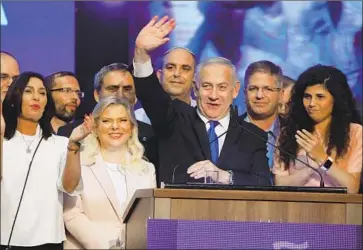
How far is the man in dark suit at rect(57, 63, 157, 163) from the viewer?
5586 mm

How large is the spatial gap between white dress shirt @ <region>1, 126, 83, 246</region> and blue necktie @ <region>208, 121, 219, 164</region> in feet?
3.14

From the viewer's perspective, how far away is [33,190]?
207 inches

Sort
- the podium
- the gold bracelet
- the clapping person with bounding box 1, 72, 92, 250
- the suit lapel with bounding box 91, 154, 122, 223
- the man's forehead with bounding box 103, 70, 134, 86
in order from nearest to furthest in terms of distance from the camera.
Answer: the podium, the gold bracelet, the clapping person with bounding box 1, 72, 92, 250, the suit lapel with bounding box 91, 154, 122, 223, the man's forehead with bounding box 103, 70, 134, 86

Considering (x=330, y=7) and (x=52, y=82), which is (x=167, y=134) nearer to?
(x=52, y=82)

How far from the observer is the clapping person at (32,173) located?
516 cm

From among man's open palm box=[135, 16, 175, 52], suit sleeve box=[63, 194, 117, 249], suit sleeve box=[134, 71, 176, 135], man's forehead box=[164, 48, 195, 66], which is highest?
man's open palm box=[135, 16, 175, 52]

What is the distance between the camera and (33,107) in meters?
5.40

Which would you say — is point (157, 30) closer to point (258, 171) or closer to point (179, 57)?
point (179, 57)

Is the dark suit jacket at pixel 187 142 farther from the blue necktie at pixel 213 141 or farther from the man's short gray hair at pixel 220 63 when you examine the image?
the man's short gray hair at pixel 220 63

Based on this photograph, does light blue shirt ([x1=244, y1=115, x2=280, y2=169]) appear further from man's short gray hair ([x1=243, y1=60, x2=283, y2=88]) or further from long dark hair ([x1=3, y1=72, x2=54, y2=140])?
long dark hair ([x1=3, y1=72, x2=54, y2=140])

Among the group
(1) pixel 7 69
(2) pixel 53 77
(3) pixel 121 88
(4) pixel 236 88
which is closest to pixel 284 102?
(4) pixel 236 88

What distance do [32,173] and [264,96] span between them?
1668mm

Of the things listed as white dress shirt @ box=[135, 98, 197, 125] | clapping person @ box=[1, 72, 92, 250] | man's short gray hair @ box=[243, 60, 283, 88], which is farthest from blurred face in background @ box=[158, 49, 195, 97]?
clapping person @ box=[1, 72, 92, 250]

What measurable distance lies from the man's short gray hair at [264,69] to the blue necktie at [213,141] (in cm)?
35
